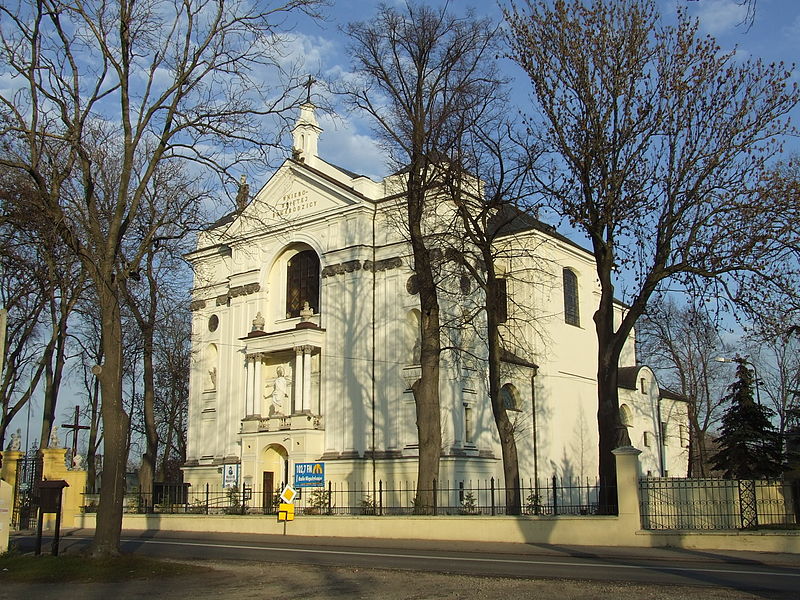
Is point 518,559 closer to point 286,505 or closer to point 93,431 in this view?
point 286,505

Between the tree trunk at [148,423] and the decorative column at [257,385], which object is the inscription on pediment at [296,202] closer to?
the decorative column at [257,385]

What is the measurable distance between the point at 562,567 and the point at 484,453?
2026cm

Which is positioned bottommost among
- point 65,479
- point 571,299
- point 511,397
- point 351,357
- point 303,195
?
point 65,479

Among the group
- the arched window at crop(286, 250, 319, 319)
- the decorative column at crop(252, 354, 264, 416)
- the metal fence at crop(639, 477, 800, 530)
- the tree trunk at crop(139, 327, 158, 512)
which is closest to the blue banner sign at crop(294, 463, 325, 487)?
the tree trunk at crop(139, 327, 158, 512)

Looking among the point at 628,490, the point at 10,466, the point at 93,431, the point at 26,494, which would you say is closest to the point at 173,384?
the point at 93,431

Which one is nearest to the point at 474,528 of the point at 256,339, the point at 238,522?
the point at 238,522

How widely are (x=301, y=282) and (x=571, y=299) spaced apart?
13530mm

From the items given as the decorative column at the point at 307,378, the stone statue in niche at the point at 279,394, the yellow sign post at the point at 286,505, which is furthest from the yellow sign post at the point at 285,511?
the stone statue in niche at the point at 279,394

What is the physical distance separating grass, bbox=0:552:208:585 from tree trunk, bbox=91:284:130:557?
0.40 meters

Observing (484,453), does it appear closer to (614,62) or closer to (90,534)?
(90,534)

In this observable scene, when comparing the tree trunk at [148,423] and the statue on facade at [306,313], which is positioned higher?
the statue on facade at [306,313]

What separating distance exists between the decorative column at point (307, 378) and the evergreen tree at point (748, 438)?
16403 millimetres

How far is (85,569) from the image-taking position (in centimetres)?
1362

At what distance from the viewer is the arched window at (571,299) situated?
4228cm
